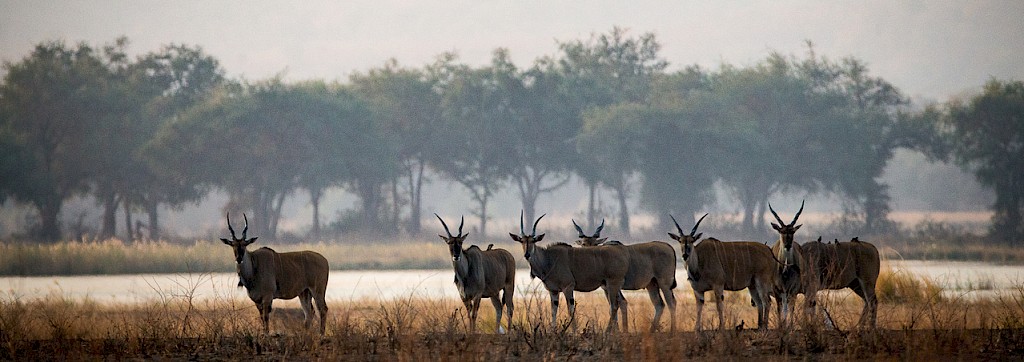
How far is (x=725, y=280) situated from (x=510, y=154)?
166 feet

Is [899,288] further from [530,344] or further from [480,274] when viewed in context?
[530,344]

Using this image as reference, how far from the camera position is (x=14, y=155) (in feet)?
210

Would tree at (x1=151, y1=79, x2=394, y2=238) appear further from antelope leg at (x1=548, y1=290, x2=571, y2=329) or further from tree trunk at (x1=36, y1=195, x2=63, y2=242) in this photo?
antelope leg at (x1=548, y1=290, x2=571, y2=329)

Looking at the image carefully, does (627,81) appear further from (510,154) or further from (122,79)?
(122,79)

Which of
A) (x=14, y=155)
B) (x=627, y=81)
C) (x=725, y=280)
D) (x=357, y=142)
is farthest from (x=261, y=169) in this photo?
(x=725, y=280)

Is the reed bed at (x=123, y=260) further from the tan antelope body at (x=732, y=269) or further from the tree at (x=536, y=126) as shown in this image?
the tan antelope body at (x=732, y=269)

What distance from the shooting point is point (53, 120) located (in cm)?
6744

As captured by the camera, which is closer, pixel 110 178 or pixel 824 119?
pixel 110 178

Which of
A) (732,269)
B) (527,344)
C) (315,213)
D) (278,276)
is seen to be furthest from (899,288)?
(315,213)

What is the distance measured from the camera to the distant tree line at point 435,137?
212 feet

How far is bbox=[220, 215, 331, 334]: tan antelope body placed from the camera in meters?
18.6

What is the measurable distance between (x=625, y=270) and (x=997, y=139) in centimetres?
5350

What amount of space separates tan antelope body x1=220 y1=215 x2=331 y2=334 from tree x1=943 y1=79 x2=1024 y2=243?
50.7m

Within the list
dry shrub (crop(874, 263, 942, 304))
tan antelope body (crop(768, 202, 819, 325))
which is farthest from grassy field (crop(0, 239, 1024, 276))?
tan antelope body (crop(768, 202, 819, 325))
